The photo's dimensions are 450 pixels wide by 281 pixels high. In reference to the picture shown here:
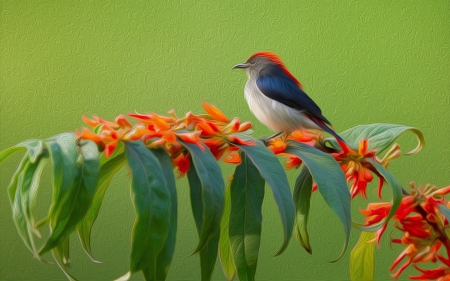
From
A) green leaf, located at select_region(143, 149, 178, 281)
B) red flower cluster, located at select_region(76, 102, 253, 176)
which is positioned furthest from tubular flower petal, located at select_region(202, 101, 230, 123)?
green leaf, located at select_region(143, 149, 178, 281)

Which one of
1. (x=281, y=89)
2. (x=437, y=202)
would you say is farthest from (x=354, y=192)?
(x=281, y=89)

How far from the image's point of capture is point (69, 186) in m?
0.33

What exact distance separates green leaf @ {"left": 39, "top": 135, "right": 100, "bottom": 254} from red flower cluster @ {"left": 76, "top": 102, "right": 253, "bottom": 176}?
0.10 feet

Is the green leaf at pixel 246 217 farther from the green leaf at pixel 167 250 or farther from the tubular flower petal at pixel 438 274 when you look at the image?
the tubular flower petal at pixel 438 274

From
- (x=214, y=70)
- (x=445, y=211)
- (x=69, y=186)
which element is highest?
(x=69, y=186)

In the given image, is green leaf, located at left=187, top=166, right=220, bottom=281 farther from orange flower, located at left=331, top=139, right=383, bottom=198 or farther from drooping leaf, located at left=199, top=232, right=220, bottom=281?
orange flower, located at left=331, top=139, right=383, bottom=198

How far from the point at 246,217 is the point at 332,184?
2.4 inches

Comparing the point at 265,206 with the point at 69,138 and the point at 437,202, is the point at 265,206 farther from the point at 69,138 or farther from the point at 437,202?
the point at 69,138

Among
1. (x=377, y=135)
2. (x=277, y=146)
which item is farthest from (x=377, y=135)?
(x=277, y=146)

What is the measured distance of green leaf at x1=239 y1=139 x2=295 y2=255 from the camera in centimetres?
35

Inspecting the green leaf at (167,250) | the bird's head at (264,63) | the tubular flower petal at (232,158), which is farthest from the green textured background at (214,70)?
the green leaf at (167,250)

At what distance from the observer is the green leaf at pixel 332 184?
0.38 m

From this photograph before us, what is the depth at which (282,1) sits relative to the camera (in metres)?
1.89

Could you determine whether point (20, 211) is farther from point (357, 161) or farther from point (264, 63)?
point (264, 63)
